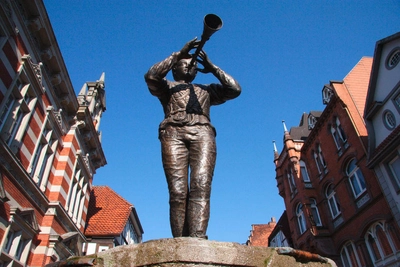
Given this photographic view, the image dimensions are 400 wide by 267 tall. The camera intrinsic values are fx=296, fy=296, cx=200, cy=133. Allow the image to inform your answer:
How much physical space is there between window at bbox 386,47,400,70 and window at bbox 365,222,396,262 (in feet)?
27.1

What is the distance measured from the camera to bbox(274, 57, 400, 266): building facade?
15961mm

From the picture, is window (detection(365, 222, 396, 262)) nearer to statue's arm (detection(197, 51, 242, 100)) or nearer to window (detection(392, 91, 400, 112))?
window (detection(392, 91, 400, 112))

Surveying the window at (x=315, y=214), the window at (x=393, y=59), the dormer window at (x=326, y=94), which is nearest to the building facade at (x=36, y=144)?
the window at (x=315, y=214)

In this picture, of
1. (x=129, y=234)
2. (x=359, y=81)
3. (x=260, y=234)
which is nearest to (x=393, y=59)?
(x=359, y=81)

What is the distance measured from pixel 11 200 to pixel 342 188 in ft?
59.7

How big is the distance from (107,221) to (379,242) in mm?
16911

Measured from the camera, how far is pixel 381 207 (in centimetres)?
1551

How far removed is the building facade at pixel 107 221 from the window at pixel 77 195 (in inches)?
97.6

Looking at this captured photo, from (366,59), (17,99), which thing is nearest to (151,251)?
(17,99)

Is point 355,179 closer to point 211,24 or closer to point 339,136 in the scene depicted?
point 339,136

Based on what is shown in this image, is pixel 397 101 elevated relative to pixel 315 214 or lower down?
elevated

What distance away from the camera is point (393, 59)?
1566cm

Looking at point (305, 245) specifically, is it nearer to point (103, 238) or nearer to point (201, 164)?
point (103, 238)

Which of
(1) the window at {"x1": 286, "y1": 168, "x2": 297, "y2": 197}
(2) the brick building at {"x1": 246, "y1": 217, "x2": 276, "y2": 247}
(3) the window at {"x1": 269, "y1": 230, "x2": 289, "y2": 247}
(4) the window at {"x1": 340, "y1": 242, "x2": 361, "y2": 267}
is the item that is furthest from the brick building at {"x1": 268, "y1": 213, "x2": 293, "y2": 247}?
(2) the brick building at {"x1": 246, "y1": 217, "x2": 276, "y2": 247}
